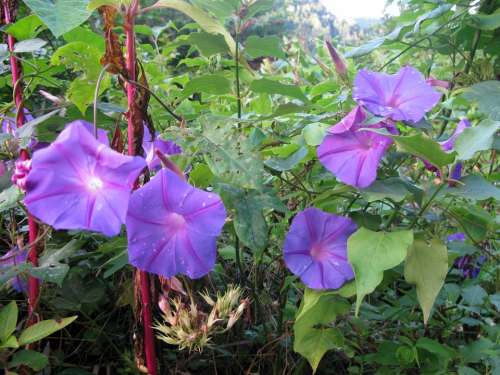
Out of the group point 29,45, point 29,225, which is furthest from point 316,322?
point 29,45

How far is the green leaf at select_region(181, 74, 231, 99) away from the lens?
0.95 m

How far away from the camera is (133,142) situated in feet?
2.60

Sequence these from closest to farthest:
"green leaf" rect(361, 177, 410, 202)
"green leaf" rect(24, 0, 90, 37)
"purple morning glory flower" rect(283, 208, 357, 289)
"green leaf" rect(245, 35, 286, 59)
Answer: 1. "green leaf" rect(24, 0, 90, 37)
2. "green leaf" rect(361, 177, 410, 202)
3. "purple morning glory flower" rect(283, 208, 357, 289)
4. "green leaf" rect(245, 35, 286, 59)

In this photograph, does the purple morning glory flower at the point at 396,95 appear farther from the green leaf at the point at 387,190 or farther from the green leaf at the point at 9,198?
the green leaf at the point at 9,198

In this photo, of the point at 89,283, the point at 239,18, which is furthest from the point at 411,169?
the point at 89,283

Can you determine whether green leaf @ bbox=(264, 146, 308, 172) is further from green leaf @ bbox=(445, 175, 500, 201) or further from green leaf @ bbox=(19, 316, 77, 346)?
green leaf @ bbox=(19, 316, 77, 346)

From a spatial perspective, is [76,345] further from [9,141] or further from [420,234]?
[420,234]

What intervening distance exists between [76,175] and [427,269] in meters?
0.57

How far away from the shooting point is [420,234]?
0.84 m

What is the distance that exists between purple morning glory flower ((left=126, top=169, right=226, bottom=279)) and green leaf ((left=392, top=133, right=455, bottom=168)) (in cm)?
30

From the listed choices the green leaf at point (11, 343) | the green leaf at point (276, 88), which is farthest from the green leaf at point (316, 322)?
the green leaf at point (11, 343)

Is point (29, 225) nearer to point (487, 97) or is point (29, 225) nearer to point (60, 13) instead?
point (60, 13)

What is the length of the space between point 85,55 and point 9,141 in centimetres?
22

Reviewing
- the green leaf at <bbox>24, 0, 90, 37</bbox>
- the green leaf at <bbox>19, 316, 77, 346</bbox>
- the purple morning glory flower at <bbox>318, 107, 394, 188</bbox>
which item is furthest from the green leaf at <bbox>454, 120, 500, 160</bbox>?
the green leaf at <bbox>19, 316, 77, 346</bbox>
